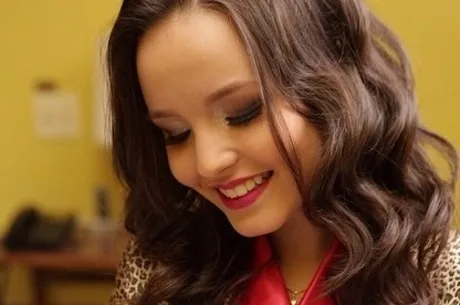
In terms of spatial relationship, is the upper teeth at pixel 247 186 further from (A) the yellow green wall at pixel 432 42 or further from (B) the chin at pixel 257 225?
(A) the yellow green wall at pixel 432 42

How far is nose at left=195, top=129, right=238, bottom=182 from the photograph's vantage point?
880mm

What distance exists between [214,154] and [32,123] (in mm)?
1589

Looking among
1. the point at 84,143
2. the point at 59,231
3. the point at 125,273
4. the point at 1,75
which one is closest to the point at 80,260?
the point at 59,231

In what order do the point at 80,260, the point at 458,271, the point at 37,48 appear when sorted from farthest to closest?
1. the point at 37,48
2. the point at 80,260
3. the point at 458,271

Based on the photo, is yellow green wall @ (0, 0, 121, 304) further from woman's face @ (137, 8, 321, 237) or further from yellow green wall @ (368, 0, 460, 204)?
woman's face @ (137, 8, 321, 237)

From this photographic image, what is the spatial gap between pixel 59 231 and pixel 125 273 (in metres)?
1.14

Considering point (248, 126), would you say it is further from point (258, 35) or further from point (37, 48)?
point (37, 48)

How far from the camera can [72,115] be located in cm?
231

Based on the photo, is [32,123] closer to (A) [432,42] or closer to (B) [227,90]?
(A) [432,42]

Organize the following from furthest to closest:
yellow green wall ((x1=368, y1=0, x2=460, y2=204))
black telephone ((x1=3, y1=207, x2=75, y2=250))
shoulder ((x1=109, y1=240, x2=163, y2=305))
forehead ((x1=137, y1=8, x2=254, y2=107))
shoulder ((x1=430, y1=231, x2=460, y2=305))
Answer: black telephone ((x1=3, y1=207, x2=75, y2=250)), yellow green wall ((x1=368, y1=0, x2=460, y2=204)), shoulder ((x1=109, y1=240, x2=163, y2=305)), shoulder ((x1=430, y1=231, x2=460, y2=305)), forehead ((x1=137, y1=8, x2=254, y2=107))

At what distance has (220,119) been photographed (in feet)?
2.91

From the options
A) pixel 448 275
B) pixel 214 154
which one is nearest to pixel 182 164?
pixel 214 154

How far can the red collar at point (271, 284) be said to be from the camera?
98cm

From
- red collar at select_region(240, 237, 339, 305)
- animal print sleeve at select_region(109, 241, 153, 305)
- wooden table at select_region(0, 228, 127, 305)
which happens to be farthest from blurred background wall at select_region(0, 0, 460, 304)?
red collar at select_region(240, 237, 339, 305)
